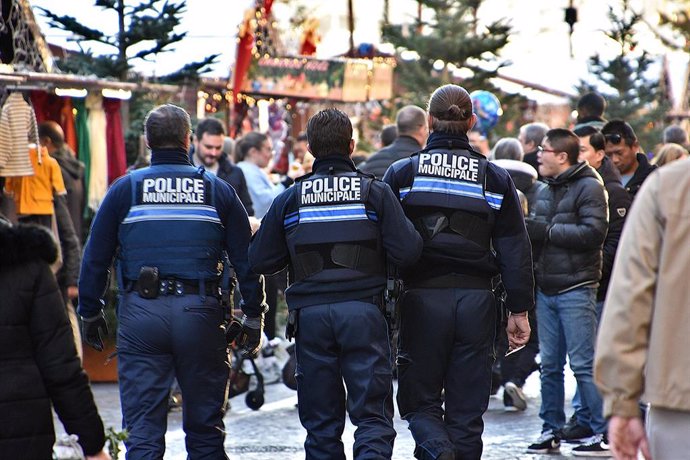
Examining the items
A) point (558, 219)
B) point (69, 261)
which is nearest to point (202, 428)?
point (558, 219)

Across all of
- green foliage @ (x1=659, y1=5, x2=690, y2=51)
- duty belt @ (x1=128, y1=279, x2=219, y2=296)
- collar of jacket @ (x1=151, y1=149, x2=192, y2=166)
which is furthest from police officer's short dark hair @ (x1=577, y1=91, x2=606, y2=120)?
green foliage @ (x1=659, y1=5, x2=690, y2=51)

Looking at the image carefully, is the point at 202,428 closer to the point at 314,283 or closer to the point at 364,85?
the point at 314,283

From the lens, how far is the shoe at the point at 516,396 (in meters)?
10.9

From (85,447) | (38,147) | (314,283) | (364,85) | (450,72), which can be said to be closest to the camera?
(85,447)

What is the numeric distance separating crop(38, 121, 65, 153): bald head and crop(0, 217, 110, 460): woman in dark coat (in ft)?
22.2

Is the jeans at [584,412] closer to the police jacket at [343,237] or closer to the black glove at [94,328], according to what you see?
the police jacket at [343,237]

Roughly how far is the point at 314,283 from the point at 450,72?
2097 cm

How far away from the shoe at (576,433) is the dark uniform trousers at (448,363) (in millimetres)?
2182

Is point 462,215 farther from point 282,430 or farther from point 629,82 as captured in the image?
point 629,82

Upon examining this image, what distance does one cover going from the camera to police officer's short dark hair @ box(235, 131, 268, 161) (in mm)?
Result: 12188

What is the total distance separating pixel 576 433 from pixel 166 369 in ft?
11.3

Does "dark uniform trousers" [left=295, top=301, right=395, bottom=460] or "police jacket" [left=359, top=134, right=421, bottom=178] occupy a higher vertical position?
"police jacket" [left=359, top=134, right=421, bottom=178]

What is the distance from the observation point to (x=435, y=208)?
7180 mm

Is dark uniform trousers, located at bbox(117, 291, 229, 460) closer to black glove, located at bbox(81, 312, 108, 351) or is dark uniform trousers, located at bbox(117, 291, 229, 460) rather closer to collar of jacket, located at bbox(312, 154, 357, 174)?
black glove, located at bbox(81, 312, 108, 351)
